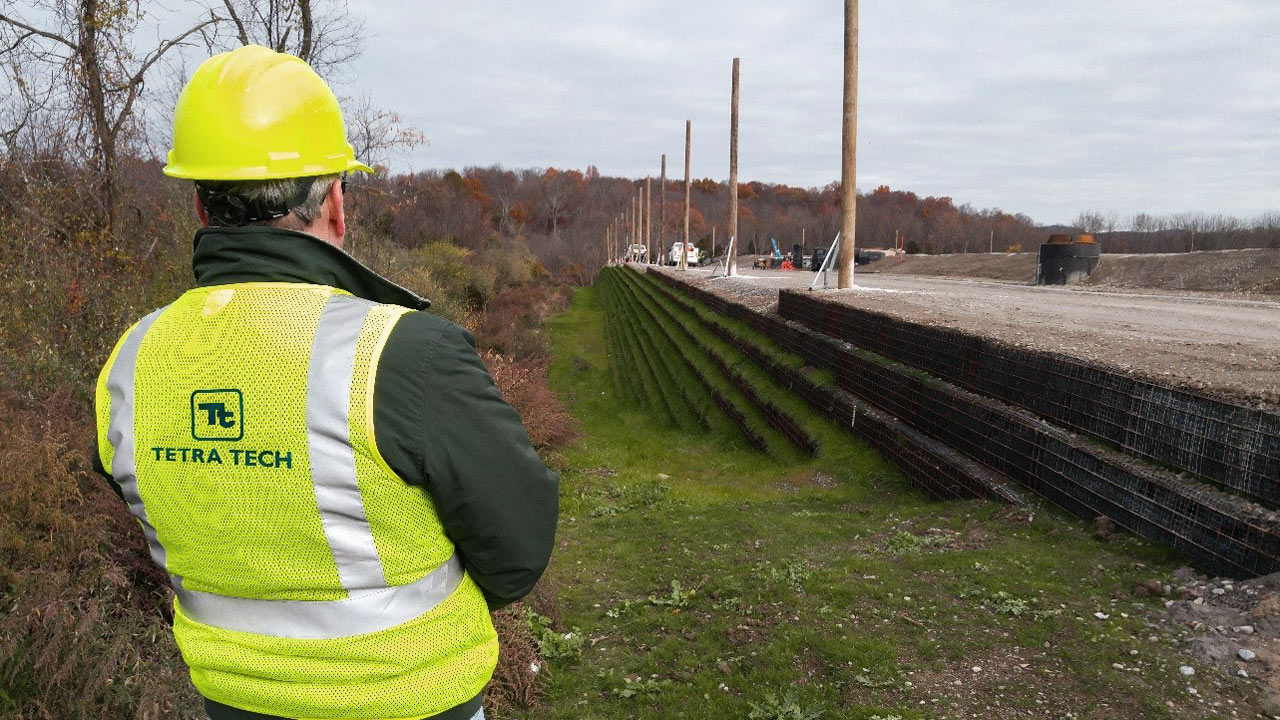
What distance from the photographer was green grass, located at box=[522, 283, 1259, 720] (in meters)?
3.51

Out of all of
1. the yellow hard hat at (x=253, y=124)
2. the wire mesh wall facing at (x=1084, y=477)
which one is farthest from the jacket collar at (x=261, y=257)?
the wire mesh wall facing at (x=1084, y=477)

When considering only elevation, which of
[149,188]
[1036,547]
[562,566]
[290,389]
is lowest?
[562,566]

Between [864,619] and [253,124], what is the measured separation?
3.74 metres

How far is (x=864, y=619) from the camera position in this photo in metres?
4.29

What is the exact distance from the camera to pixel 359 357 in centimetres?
139

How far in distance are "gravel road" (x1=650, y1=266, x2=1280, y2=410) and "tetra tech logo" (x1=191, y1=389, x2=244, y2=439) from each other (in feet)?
16.4

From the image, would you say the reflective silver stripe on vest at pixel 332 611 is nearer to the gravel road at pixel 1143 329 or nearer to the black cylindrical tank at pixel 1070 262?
the gravel road at pixel 1143 329

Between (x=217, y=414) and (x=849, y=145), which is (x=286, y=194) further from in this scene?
(x=849, y=145)

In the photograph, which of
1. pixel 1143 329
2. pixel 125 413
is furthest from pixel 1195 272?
pixel 125 413

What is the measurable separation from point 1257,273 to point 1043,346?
14702mm

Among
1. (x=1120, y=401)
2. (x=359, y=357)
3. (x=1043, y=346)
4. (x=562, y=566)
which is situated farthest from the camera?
(x=1043, y=346)

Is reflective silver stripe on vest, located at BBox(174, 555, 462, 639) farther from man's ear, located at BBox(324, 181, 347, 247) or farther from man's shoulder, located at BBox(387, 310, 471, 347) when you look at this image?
man's ear, located at BBox(324, 181, 347, 247)

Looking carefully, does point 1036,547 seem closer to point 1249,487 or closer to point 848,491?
point 1249,487

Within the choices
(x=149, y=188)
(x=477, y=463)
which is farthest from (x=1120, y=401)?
(x=149, y=188)
